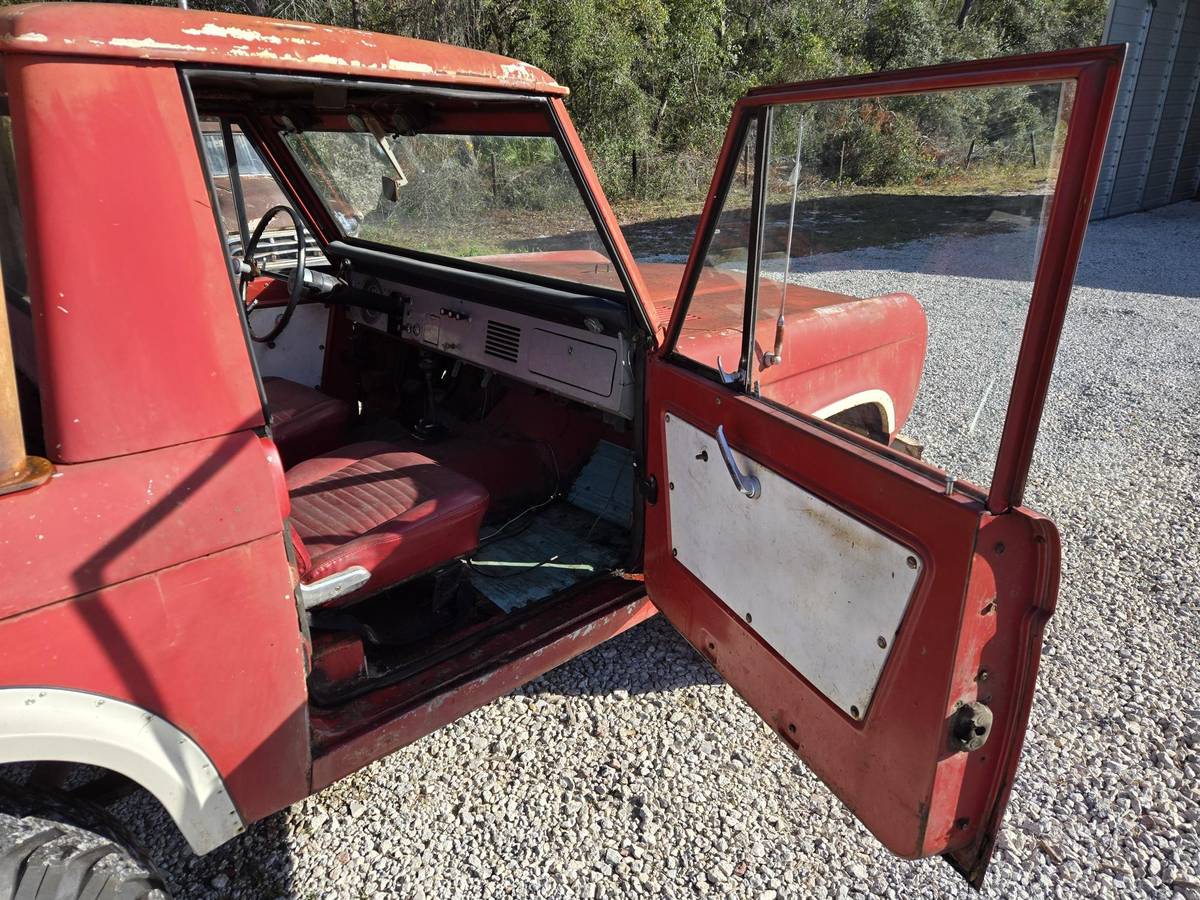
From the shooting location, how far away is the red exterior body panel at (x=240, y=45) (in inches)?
49.3

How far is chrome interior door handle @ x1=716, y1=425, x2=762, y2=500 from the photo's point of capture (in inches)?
71.3

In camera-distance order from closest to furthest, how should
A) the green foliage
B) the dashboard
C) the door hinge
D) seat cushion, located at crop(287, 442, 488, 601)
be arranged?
seat cushion, located at crop(287, 442, 488, 601) < the door hinge < the dashboard < the green foliage

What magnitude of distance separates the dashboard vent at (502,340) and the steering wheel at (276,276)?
2.43 feet

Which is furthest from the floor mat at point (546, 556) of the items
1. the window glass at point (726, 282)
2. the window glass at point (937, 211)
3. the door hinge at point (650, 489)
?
the window glass at point (937, 211)

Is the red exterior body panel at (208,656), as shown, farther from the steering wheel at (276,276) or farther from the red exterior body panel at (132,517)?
the steering wheel at (276,276)

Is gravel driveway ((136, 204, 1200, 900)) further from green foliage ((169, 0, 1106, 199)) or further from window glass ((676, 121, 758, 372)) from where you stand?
green foliage ((169, 0, 1106, 199))

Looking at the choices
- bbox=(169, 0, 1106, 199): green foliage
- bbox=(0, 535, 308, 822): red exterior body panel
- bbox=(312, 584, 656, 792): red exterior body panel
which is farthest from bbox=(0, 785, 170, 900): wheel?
bbox=(169, 0, 1106, 199): green foliage

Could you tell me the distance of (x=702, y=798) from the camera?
226 cm

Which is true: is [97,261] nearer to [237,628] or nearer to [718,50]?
[237,628]

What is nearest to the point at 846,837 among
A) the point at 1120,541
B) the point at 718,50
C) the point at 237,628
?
the point at 237,628

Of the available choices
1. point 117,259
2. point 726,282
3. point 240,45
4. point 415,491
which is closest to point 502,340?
point 415,491

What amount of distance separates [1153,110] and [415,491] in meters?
16.3

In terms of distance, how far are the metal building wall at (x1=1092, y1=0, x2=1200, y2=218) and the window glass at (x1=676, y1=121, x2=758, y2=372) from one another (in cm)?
1313

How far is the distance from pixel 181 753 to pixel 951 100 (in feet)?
6.26
